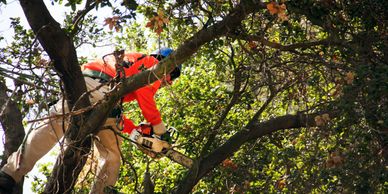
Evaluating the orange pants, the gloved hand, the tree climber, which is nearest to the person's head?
the tree climber

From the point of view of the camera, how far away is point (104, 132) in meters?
6.42

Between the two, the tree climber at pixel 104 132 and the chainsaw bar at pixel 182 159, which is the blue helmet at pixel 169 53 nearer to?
the tree climber at pixel 104 132

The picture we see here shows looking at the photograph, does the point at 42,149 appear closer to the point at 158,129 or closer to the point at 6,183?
the point at 6,183

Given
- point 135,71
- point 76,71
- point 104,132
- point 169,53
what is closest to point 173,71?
point 169,53

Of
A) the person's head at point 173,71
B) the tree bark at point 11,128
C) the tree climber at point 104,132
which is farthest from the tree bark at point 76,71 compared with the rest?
the tree bark at point 11,128

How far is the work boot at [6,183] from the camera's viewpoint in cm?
584

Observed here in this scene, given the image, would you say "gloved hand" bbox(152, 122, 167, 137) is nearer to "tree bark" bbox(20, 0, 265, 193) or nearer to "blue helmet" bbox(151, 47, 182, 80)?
"blue helmet" bbox(151, 47, 182, 80)

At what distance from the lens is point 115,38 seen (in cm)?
914

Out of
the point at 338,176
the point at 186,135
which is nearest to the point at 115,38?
the point at 186,135

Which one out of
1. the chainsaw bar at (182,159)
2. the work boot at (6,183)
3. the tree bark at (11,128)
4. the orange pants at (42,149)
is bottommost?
the work boot at (6,183)

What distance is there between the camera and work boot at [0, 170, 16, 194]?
19.1 feet

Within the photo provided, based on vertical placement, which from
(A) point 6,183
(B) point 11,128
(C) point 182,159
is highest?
(C) point 182,159

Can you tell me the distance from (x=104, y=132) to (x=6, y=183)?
95 centimetres

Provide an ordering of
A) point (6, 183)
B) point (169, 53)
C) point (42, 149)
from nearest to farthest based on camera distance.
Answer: point (6, 183)
point (42, 149)
point (169, 53)
